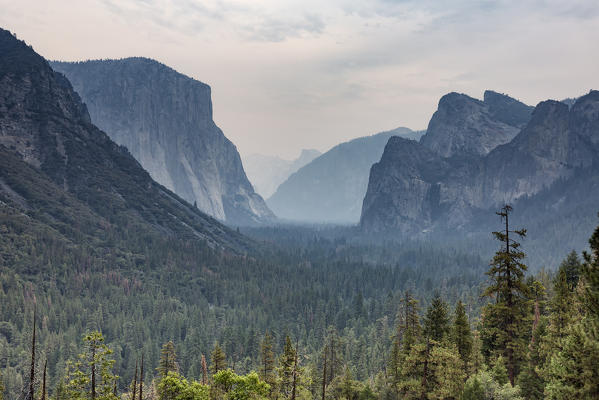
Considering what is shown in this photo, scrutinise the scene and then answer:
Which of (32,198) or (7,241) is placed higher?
(32,198)

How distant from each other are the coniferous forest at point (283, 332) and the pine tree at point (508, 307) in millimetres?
145

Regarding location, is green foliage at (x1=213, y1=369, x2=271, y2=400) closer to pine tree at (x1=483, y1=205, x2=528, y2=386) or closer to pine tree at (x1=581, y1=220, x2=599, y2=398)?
pine tree at (x1=483, y1=205, x2=528, y2=386)

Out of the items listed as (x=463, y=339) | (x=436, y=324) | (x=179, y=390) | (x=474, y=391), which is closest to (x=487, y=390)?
(x=474, y=391)

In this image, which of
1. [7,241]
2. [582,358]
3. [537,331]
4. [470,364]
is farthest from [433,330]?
[7,241]

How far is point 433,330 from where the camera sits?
144 feet

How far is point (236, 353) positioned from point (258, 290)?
65836 mm

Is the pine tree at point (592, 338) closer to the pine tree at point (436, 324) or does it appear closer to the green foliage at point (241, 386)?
the pine tree at point (436, 324)

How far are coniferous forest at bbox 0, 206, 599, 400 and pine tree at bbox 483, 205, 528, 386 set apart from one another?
0.14 meters

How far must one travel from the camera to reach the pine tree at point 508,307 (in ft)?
130

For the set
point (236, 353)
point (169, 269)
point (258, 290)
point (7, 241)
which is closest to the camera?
point (236, 353)

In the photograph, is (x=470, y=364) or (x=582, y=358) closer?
(x=582, y=358)

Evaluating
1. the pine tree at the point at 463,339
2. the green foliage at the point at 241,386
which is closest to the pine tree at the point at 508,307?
the pine tree at the point at 463,339

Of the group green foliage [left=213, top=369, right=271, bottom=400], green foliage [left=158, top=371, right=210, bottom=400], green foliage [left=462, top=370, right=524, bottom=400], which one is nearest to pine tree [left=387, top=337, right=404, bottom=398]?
green foliage [left=462, top=370, right=524, bottom=400]

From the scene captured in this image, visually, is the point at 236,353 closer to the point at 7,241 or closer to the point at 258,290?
the point at 258,290
